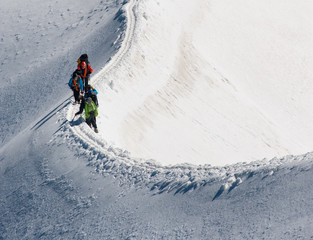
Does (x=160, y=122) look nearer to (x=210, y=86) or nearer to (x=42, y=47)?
(x=210, y=86)

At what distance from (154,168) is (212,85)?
1337 cm

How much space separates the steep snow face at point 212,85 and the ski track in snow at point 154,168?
144cm

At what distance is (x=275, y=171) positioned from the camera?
41.0 ft

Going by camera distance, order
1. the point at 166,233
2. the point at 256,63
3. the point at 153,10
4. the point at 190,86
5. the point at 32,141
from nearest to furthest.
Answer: the point at 166,233, the point at 32,141, the point at 190,86, the point at 153,10, the point at 256,63

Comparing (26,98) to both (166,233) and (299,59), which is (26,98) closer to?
(166,233)

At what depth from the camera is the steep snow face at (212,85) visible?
20750 mm

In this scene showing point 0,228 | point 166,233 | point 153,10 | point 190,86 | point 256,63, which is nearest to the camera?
point 166,233

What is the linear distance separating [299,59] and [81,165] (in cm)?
2307

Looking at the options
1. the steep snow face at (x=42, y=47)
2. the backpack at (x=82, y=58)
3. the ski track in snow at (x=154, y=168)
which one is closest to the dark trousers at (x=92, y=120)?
the ski track in snow at (x=154, y=168)

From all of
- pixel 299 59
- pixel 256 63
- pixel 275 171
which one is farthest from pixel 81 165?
pixel 299 59

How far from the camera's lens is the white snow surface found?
12.4 meters

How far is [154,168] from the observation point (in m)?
14.3

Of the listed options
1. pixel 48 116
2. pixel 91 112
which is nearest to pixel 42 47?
pixel 48 116

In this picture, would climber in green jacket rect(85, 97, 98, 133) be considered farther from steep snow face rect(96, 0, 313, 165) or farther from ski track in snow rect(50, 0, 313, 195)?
steep snow face rect(96, 0, 313, 165)
